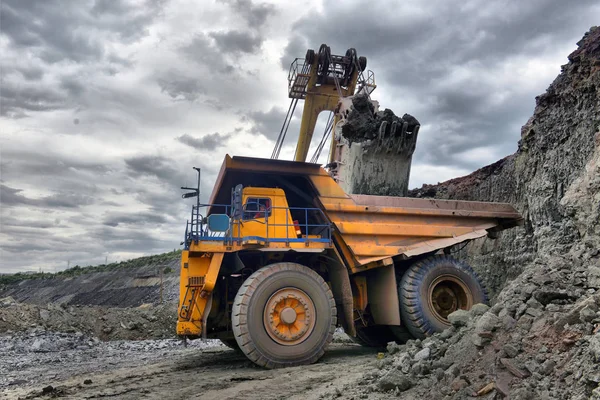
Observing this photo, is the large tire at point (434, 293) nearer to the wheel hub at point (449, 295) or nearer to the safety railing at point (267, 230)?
the wheel hub at point (449, 295)

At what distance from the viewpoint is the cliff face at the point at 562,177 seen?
596cm

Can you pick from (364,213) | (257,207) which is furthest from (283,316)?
(364,213)

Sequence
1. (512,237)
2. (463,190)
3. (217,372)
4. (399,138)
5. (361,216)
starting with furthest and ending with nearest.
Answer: (463,190) < (512,237) < (399,138) < (361,216) < (217,372)

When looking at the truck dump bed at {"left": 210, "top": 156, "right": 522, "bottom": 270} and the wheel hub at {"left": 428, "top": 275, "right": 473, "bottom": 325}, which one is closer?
the truck dump bed at {"left": 210, "top": 156, "right": 522, "bottom": 270}

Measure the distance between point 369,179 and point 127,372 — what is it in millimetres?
5902

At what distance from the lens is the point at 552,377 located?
3660 mm

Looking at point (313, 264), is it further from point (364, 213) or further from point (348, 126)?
point (348, 126)

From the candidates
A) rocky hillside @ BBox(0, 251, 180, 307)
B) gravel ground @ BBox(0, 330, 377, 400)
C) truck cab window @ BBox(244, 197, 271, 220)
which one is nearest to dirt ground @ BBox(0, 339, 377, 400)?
gravel ground @ BBox(0, 330, 377, 400)

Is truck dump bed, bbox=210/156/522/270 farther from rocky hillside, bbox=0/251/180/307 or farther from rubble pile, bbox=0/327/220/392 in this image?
rocky hillside, bbox=0/251/180/307

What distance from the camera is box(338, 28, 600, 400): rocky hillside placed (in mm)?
3734

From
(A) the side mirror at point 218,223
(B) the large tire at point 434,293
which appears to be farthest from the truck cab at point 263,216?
(B) the large tire at point 434,293

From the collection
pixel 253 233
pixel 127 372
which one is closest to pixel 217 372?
pixel 127 372

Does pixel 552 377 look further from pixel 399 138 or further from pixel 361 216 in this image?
pixel 399 138

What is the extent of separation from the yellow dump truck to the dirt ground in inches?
20.1
